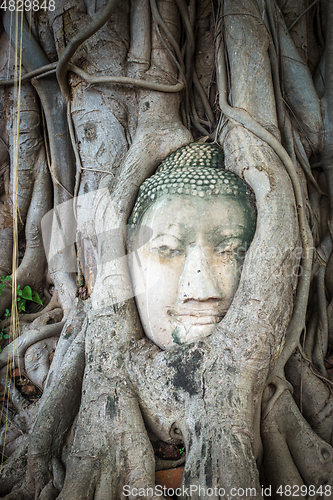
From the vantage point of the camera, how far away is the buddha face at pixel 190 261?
76.1 inches

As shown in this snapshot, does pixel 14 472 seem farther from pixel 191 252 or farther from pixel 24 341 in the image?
pixel 191 252

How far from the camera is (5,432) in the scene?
95.6 inches

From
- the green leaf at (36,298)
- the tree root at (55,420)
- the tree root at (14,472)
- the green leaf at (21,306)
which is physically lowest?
the tree root at (14,472)

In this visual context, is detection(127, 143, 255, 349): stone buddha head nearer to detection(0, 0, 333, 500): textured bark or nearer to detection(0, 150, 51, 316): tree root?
detection(0, 0, 333, 500): textured bark

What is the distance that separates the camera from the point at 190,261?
1938mm

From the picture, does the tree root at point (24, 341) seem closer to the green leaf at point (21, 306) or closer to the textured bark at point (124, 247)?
the textured bark at point (124, 247)

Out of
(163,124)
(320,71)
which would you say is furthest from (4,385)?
(320,71)

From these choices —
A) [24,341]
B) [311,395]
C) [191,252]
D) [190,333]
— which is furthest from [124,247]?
[311,395]

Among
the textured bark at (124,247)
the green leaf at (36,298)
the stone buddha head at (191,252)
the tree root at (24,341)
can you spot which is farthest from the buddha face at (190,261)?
the green leaf at (36,298)

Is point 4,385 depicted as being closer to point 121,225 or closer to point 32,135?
point 121,225

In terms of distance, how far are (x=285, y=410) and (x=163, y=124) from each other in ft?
5.80

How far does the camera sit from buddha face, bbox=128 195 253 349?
1933mm

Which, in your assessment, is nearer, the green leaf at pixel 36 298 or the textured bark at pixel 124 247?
the textured bark at pixel 124 247

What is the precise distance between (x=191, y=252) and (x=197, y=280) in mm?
150
